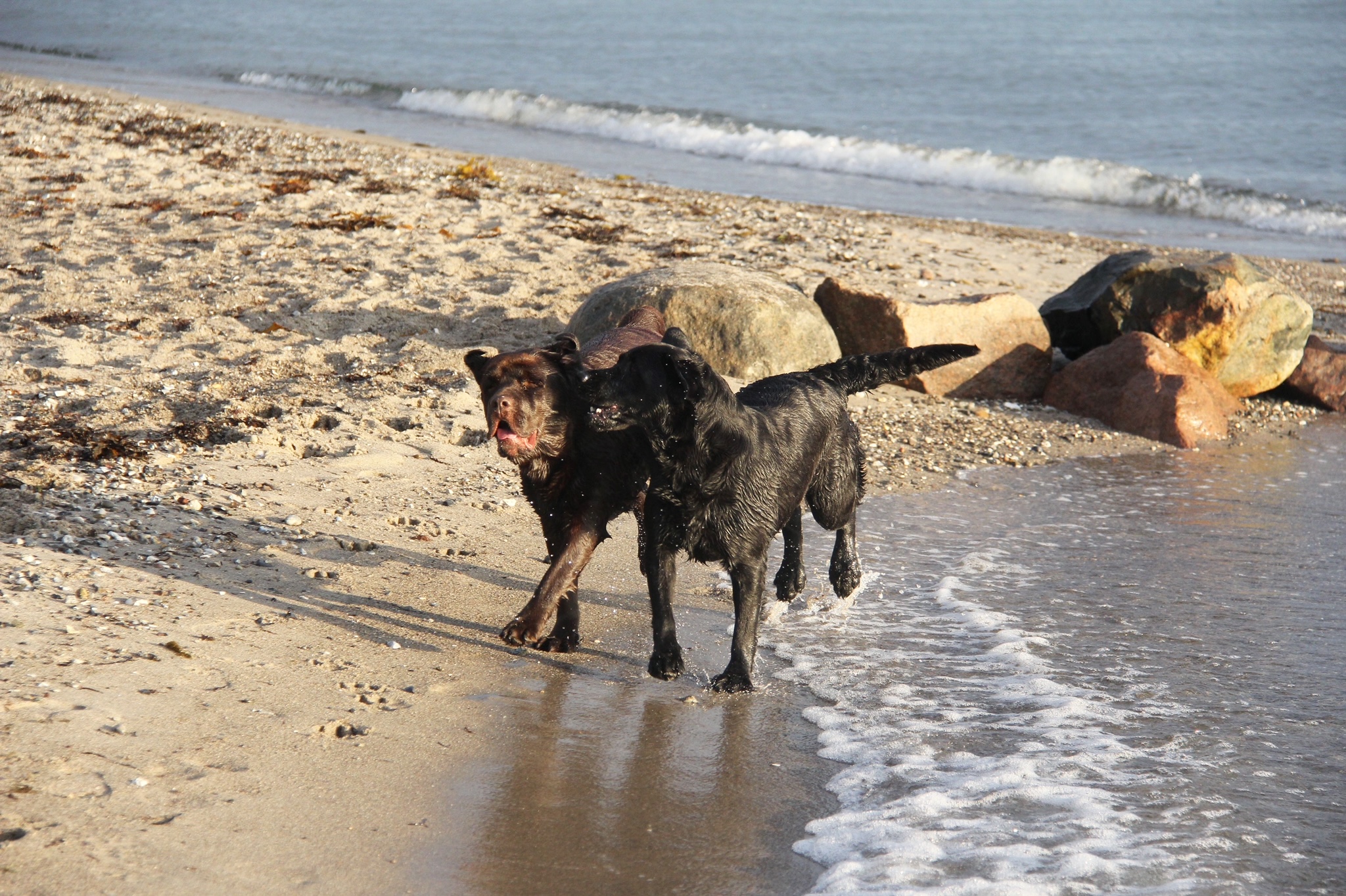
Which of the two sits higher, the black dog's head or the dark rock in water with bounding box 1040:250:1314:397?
the dark rock in water with bounding box 1040:250:1314:397

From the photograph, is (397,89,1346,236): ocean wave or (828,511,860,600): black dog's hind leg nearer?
(828,511,860,600): black dog's hind leg

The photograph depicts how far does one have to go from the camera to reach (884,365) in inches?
193

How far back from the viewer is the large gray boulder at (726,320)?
7785mm

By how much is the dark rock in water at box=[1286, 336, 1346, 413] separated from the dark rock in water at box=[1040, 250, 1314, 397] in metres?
0.16

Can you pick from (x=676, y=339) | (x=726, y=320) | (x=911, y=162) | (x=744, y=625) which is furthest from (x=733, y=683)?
(x=911, y=162)

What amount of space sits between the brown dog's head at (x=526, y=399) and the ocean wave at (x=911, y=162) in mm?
16300

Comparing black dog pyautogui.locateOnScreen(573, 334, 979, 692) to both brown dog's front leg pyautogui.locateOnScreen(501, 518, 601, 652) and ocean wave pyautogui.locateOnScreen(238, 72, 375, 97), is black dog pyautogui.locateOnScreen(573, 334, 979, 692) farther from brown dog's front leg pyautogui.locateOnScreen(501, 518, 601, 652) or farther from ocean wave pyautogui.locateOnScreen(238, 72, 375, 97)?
ocean wave pyautogui.locateOnScreen(238, 72, 375, 97)

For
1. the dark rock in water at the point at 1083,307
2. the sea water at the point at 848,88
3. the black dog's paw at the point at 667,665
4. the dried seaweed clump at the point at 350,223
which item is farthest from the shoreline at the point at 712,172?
the black dog's paw at the point at 667,665

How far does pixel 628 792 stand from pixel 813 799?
57cm

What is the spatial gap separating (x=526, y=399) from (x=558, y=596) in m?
0.76

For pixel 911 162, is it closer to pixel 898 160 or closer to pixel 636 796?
pixel 898 160

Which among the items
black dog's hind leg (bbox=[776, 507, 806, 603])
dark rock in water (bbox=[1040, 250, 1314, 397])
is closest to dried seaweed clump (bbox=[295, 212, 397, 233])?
dark rock in water (bbox=[1040, 250, 1314, 397])

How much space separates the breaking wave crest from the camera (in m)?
18.3

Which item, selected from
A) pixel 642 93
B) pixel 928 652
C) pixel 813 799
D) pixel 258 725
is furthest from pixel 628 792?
pixel 642 93
